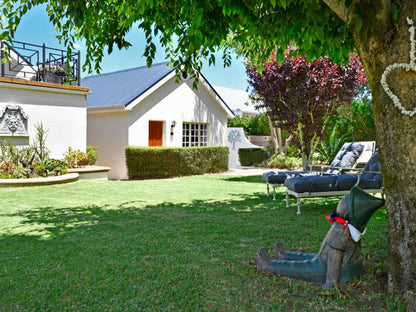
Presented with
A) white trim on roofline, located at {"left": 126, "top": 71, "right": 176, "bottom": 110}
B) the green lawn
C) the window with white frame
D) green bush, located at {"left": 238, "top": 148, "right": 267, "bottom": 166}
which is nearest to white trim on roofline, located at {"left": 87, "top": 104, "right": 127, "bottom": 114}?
white trim on roofline, located at {"left": 126, "top": 71, "right": 176, "bottom": 110}

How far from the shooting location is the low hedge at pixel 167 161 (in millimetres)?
14039

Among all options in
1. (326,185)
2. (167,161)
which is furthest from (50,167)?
(326,185)

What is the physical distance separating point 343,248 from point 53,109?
12.9 metres

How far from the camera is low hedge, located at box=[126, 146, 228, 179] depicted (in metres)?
14.0

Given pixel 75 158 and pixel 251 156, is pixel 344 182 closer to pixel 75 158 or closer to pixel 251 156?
pixel 75 158

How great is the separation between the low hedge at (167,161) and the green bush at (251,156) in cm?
498

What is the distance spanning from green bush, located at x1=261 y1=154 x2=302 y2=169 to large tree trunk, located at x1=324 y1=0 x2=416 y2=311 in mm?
14741

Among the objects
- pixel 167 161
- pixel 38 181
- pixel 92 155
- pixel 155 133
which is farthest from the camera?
pixel 155 133

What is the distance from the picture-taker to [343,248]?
325 centimetres

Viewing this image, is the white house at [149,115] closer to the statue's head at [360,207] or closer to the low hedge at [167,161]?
the low hedge at [167,161]

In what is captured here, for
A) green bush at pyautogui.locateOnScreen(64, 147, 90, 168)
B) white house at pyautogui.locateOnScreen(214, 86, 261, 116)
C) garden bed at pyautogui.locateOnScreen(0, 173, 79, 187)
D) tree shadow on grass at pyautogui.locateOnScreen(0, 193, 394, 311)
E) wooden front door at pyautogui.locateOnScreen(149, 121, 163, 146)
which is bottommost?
tree shadow on grass at pyautogui.locateOnScreen(0, 193, 394, 311)

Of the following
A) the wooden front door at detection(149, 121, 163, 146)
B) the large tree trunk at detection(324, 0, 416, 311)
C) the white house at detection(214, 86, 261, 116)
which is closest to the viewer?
the large tree trunk at detection(324, 0, 416, 311)

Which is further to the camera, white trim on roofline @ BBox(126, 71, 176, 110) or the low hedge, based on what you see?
white trim on roofline @ BBox(126, 71, 176, 110)

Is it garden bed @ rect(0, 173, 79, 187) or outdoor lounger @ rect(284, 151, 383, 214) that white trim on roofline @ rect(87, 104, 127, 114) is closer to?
garden bed @ rect(0, 173, 79, 187)
